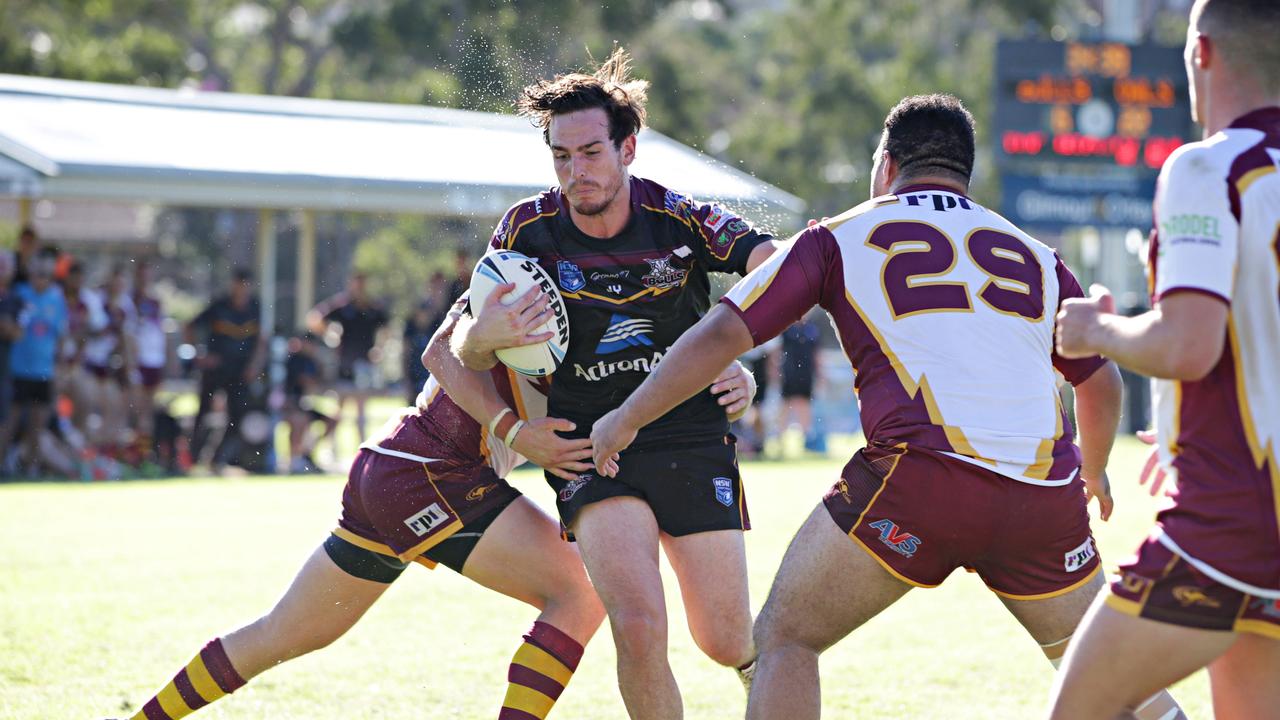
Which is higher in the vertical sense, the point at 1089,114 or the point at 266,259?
the point at 1089,114

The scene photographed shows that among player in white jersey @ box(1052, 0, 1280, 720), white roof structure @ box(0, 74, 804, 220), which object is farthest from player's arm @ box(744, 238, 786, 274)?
white roof structure @ box(0, 74, 804, 220)

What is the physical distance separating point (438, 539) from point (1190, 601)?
8.11 feet

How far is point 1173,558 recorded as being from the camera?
324 centimetres

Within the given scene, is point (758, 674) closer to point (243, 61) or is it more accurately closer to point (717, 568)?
point (717, 568)

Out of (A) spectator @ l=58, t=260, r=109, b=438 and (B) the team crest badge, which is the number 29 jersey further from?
(A) spectator @ l=58, t=260, r=109, b=438

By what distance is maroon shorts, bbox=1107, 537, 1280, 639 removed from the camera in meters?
3.21

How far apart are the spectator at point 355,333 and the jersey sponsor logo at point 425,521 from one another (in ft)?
42.4

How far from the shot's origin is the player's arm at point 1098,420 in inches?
175

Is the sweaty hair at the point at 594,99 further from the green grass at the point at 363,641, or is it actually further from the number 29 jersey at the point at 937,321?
the green grass at the point at 363,641

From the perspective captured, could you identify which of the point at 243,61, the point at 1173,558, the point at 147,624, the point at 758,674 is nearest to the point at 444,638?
the point at 147,624

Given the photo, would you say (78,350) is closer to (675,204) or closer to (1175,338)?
(675,204)

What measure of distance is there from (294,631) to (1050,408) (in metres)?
2.55

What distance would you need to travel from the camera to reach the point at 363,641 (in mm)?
7633

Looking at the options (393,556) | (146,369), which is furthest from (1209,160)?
(146,369)
